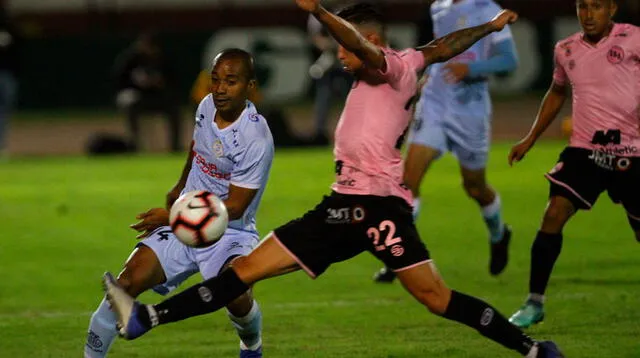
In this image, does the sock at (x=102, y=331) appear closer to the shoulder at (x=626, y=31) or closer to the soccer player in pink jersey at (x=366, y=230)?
the soccer player in pink jersey at (x=366, y=230)

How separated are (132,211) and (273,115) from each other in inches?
303

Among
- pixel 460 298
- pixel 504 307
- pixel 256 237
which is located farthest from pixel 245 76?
pixel 504 307

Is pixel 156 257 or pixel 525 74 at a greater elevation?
pixel 156 257

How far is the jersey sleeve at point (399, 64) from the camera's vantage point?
25.3ft

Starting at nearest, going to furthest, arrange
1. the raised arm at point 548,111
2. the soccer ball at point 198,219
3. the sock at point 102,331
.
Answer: the soccer ball at point 198,219
the sock at point 102,331
the raised arm at point 548,111

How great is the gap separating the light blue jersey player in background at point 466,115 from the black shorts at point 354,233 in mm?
3857

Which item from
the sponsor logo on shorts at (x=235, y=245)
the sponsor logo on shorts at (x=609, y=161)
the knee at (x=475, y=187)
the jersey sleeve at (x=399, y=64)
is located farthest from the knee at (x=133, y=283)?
the knee at (x=475, y=187)

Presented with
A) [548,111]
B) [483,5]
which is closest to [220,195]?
[548,111]

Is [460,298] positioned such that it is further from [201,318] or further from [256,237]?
[201,318]

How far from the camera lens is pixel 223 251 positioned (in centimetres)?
816

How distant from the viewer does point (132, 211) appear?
16688 mm

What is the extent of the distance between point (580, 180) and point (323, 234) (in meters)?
2.44

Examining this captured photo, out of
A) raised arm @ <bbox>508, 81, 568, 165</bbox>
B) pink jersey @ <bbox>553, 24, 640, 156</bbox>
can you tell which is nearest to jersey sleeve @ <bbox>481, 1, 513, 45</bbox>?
raised arm @ <bbox>508, 81, 568, 165</bbox>

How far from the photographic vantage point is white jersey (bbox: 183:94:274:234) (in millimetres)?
7988
